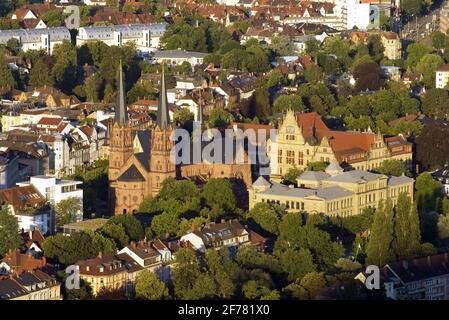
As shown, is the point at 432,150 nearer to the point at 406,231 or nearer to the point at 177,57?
A: the point at 406,231

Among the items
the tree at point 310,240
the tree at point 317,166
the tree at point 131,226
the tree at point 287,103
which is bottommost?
the tree at point 310,240

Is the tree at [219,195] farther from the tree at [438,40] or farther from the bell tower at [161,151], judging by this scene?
the tree at [438,40]

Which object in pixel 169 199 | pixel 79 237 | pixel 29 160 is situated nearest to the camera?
pixel 79 237

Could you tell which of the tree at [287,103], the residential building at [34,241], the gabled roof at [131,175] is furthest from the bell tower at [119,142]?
the tree at [287,103]

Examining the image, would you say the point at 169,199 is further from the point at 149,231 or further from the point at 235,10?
the point at 235,10

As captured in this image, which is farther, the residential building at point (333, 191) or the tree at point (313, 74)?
the tree at point (313, 74)
